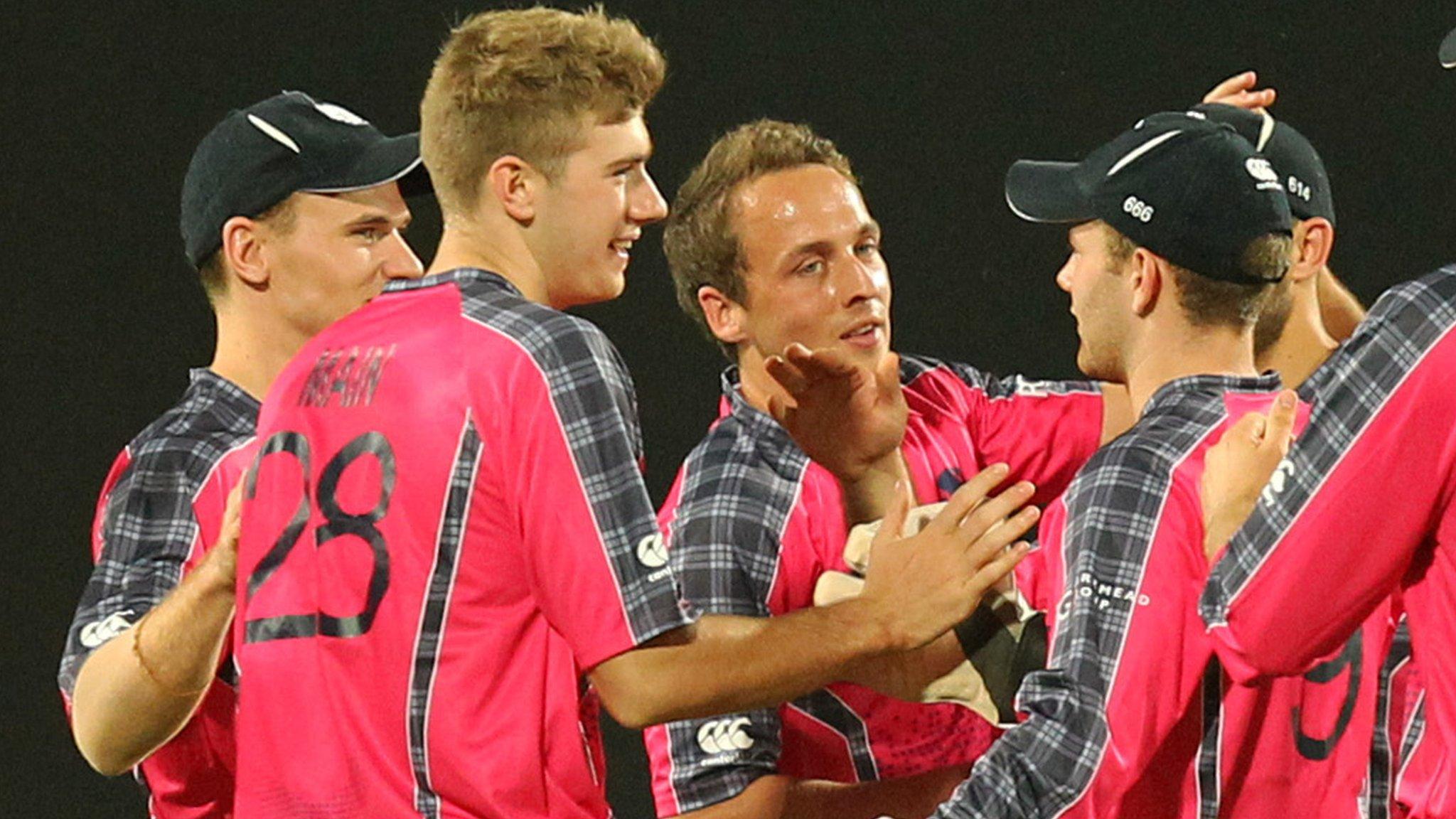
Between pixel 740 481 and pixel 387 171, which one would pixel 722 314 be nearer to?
pixel 740 481

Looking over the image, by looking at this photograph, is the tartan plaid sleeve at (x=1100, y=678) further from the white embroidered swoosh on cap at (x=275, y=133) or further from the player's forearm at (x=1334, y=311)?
the white embroidered swoosh on cap at (x=275, y=133)

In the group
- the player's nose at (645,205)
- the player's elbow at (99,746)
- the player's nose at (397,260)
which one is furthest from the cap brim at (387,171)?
the player's elbow at (99,746)

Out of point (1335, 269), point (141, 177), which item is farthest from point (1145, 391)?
point (141, 177)

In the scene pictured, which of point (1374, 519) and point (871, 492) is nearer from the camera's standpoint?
point (1374, 519)

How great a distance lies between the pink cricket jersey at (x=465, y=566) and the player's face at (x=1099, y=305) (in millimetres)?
733

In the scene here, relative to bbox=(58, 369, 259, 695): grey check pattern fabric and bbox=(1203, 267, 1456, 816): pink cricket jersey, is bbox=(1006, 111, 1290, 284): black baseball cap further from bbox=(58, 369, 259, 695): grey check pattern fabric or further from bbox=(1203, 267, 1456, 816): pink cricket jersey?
bbox=(58, 369, 259, 695): grey check pattern fabric

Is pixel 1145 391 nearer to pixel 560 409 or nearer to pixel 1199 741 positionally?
pixel 1199 741

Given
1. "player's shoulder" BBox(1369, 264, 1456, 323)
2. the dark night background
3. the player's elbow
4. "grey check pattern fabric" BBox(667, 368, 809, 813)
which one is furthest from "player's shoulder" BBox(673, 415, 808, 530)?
the dark night background

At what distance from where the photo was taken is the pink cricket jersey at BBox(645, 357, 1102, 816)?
248 centimetres

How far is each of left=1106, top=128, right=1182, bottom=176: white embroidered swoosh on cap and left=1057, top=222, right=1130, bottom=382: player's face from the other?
72mm

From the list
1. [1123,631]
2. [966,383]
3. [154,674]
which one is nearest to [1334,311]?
[966,383]

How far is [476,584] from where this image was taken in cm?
193

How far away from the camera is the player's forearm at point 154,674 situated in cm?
220

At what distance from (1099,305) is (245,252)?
121 centimetres
